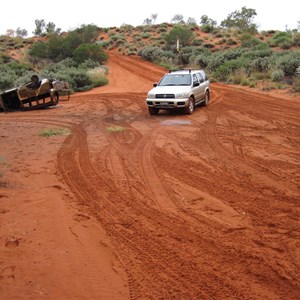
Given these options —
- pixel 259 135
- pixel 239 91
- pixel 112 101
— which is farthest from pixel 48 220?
pixel 239 91

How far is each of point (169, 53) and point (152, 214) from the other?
37187mm

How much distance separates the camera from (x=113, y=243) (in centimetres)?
518

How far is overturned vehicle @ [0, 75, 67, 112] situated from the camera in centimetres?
1809

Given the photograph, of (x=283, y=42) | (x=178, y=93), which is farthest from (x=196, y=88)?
(x=283, y=42)

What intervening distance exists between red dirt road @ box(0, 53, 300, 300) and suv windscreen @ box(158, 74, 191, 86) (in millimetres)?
4129

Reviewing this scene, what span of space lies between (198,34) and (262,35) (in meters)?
9.35

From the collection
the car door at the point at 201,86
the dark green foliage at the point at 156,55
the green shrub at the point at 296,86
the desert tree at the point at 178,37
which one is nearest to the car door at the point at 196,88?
the car door at the point at 201,86

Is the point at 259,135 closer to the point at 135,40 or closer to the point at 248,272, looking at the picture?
the point at 248,272

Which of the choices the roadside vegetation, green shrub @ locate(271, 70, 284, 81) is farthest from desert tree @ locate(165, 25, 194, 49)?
green shrub @ locate(271, 70, 284, 81)

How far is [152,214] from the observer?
19.8 feet

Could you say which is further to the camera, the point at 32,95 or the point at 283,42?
the point at 283,42

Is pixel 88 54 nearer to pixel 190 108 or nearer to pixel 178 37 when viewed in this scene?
pixel 178 37

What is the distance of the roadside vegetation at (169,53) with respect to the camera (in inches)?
1006

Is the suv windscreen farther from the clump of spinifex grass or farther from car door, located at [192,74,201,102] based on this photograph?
the clump of spinifex grass
